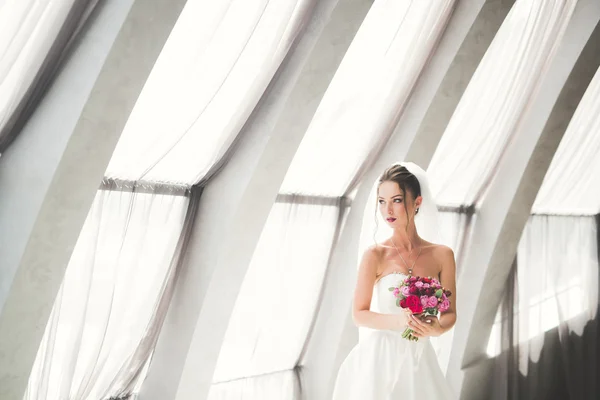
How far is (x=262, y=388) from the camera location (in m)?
5.37

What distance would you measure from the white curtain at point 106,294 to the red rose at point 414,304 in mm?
1802

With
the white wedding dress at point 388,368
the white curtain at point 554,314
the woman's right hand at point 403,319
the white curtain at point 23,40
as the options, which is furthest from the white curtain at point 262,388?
the white curtain at point 554,314

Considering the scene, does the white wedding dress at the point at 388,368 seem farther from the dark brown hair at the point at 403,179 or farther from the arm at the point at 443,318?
the dark brown hair at the point at 403,179

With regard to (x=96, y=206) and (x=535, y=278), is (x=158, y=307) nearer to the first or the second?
(x=96, y=206)

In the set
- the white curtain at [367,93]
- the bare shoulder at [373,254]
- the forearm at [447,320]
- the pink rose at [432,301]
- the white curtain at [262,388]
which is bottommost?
the white curtain at [262,388]

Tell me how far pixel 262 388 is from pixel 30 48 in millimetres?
3424

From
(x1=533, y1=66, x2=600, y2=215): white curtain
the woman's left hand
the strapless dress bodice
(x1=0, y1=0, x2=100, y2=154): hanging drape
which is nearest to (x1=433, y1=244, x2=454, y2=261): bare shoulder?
the strapless dress bodice

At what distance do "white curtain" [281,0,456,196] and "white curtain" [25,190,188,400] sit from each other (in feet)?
4.11

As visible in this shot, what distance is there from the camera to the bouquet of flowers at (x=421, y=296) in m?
3.34

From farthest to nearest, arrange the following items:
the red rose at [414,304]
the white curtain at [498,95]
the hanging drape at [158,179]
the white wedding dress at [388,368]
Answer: the white curtain at [498,95] → the hanging drape at [158,179] → the white wedding dress at [388,368] → the red rose at [414,304]

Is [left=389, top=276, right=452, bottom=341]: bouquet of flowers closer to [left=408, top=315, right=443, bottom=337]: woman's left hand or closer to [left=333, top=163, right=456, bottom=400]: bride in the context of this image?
[left=408, top=315, right=443, bottom=337]: woman's left hand

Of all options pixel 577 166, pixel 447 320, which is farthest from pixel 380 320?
pixel 577 166

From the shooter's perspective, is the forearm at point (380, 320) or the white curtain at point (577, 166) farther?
the white curtain at point (577, 166)

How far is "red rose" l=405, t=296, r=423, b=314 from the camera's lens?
3.33m
